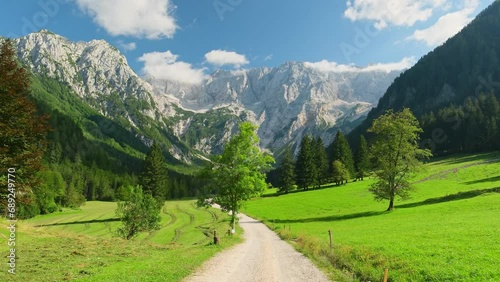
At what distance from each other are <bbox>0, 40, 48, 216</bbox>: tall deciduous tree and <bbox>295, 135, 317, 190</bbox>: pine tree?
9963 centimetres

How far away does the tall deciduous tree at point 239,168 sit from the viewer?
44.8 m

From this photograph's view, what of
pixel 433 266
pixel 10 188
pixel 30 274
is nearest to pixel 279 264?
pixel 433 266

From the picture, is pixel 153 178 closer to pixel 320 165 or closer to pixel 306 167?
pixel 306 167

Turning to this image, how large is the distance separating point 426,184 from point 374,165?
79.5ft

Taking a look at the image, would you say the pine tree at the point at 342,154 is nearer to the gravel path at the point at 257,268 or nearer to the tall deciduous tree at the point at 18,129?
the gravel path at the point at 257,268

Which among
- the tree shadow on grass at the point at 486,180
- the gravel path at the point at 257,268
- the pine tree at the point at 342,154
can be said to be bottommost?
the gravel path at the point at 257,268

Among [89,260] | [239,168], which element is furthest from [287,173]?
[89,260]

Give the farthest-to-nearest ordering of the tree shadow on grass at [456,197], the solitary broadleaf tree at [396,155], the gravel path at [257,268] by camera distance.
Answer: the solitary broadleaf tree at [396,155], the tree shadow on grass at [456,197], the gravel path at [257,268]

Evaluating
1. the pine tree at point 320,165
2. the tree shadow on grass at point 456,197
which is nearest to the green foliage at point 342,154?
the pine tree at point 320,165

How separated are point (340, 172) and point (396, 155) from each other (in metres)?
50.1

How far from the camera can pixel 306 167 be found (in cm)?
11844

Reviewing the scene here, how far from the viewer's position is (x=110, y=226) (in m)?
80.0

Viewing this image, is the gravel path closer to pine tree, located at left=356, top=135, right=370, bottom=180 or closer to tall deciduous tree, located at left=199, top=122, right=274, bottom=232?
tall deciduous tree, located at left=199, top=122, right=274, bottom=232

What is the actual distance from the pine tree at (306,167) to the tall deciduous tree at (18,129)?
9963 centimetres
